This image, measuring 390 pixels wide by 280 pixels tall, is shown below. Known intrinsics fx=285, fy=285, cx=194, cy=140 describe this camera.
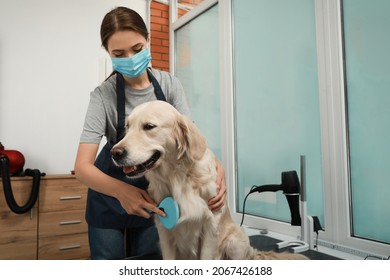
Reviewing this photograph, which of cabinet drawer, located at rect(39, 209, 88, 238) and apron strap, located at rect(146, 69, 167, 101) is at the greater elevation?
apron strap, located at rect(146, 69, 167, 101)

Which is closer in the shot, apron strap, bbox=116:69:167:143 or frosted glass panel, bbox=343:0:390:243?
apron strap, bbox=116:69:167:143

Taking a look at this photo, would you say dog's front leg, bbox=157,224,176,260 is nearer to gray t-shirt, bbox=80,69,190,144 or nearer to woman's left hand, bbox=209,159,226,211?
woman's left hand, bbox=209,159,226,211

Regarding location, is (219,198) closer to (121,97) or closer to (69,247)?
(121,97)

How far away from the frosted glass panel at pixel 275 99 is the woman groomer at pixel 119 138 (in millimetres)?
651

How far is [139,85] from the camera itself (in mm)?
847

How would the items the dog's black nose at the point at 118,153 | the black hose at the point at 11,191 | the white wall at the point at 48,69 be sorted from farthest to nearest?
the black hose at the point at 11,191 < the white wall at the point at 48,69 < the dog's black nose at the point at 118,153

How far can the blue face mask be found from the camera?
0.78 metres

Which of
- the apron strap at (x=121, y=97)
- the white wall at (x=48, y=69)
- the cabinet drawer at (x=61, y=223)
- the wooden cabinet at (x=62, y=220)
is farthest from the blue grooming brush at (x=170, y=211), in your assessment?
the cabinet drawer at (x=61, y=223)

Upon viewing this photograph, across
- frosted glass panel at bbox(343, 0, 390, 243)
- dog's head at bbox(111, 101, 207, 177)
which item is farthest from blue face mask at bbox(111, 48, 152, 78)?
frosted glass panel at bbox(343, 0, 390, 243)

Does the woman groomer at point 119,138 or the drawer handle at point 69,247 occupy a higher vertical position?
the woman groomer at point 119,138

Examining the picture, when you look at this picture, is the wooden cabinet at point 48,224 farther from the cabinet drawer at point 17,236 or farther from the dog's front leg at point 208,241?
the dog's front leg at point 208,241

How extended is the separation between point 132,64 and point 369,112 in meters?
0.84

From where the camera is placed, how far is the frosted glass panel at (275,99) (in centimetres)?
129

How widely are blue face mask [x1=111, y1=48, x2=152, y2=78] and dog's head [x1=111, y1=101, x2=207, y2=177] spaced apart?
113 mm
